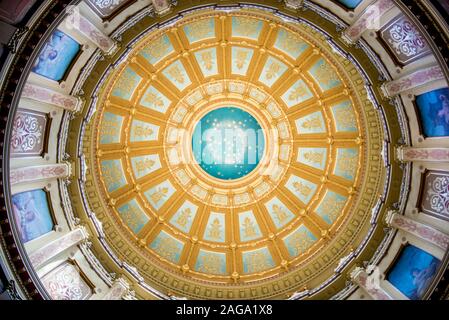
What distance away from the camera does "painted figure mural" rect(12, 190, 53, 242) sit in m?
15.3

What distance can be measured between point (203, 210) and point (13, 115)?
551 inches

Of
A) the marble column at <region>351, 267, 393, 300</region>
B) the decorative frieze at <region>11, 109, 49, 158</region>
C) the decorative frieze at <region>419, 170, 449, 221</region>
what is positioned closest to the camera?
the decorative frieze at <region>11, 109, 49, 158</region>

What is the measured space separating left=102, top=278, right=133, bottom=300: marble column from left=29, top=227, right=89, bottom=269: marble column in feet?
7.85

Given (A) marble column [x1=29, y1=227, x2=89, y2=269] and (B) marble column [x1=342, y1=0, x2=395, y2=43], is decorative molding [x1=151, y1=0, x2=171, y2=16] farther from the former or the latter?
(A) marble column [x1=29, y1=227, x2=89, y2=269]

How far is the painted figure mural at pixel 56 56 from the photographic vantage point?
15.0 meters

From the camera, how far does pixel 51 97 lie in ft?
52.1

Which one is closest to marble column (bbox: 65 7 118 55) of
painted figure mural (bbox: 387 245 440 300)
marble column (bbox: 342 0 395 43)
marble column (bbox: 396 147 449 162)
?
marble column (bbox: 342 0 395 43)

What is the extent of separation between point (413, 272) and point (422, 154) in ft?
14.1

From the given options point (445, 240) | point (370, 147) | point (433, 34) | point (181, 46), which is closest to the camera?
point (433, 34)

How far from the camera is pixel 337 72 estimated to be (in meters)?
21.0

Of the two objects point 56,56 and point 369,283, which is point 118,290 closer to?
point 56,56

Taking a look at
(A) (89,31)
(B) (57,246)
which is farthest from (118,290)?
(A) (89,31)

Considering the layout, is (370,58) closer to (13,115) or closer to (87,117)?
(87,117)


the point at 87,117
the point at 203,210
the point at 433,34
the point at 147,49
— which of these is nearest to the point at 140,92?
the point at 147,49
